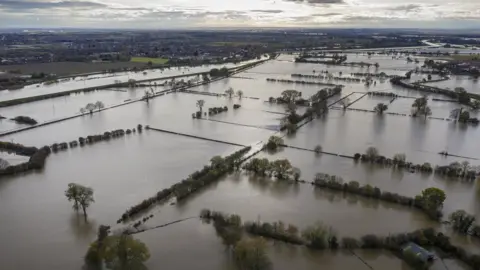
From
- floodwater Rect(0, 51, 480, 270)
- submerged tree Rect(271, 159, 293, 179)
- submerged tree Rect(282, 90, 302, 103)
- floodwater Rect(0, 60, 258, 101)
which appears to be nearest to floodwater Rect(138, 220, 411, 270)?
floodwater Rect(0, 51, 480, 270)

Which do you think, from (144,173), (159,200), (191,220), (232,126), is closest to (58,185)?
(144,173)

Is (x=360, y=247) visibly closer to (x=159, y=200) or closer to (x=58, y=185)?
(x=159, y=200)

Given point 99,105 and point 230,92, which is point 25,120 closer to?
point 99,105

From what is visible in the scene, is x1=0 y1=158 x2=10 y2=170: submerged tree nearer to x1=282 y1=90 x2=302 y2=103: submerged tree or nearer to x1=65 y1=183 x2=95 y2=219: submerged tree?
x1=65 y1=183 x2=95 y2=219: submerged tree

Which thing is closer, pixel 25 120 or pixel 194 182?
pixel 194 182

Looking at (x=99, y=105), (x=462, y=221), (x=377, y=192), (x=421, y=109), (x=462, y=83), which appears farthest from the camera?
(x=462, y=83)

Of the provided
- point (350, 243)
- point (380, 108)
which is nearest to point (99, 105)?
point (380, 108)
